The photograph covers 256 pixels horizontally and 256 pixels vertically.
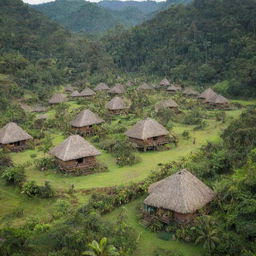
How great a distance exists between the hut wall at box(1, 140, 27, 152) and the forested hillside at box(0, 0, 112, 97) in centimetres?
2713

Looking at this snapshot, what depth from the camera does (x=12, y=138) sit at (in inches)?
1201

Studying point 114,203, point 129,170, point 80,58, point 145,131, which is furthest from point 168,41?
point 114,203

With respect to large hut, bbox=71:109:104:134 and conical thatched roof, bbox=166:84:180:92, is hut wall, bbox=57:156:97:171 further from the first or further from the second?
conical thatched roof, bbox=166:84:180:92

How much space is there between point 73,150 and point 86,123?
32.1 ft

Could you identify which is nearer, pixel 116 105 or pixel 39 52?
pixel 116 105

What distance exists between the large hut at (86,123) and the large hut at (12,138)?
211 inches

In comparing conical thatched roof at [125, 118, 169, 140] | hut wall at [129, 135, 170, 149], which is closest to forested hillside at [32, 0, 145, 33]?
conical thatched roof at [125, 118, 169, 140]

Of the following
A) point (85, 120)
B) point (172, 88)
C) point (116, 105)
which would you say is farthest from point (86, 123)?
point (172, 88)

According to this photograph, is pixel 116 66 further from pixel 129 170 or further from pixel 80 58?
pixel 129 170

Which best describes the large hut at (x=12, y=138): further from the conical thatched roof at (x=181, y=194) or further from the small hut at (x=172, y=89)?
the small hut at (x=172, y=89)

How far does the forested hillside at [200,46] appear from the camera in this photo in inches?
2265

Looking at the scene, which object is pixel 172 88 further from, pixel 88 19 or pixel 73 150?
pixel 88 19

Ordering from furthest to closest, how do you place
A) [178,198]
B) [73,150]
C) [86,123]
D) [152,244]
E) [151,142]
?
[86,123] → [151,142] → [73,150] → [178,198] → [152,244]

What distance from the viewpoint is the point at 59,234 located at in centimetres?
1522
